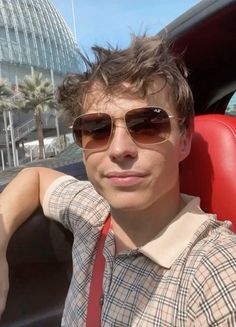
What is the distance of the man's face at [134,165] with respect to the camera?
4.54 ft

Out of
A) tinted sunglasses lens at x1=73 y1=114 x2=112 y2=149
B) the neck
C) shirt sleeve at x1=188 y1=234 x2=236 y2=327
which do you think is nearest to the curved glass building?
tinted sunglasses lens at x1=73 y1=114 x2=112 y2=149

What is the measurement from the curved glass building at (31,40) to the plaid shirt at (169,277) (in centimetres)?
5580

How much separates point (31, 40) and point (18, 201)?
219ft

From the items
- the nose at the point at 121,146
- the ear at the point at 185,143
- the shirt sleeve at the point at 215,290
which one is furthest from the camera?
the ear at the point at 185,143

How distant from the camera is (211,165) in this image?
5.35ft

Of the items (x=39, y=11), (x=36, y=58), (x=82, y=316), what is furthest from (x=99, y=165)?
(x=39, y=11)

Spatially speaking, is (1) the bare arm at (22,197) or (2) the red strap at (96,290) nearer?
(2) the red strap at (96,290)

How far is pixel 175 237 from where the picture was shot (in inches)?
54.6

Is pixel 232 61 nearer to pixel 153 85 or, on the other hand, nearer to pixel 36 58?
pixel 153 85

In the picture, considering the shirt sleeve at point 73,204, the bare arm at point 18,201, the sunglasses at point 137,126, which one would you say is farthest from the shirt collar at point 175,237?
the bare arm at point 18,201

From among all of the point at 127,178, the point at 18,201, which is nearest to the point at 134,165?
the point at 127,178

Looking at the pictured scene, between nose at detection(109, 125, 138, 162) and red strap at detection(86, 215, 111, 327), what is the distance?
36 cm

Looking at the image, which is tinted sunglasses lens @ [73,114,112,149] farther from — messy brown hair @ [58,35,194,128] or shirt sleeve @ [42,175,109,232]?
shirt sleeve @ [42,175,109,232]

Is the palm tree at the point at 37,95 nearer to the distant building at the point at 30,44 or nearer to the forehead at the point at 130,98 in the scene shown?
the distant building at the point at 30,44
